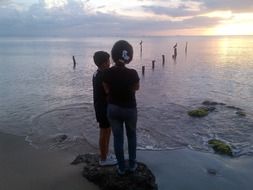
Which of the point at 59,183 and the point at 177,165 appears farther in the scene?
the point at 177,165

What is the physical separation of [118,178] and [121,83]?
6.93ft

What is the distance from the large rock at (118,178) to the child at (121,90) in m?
0.58

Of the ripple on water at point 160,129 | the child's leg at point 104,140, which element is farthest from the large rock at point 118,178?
the ripple on water at point 160,129

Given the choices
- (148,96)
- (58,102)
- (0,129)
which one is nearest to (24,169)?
(0,129)

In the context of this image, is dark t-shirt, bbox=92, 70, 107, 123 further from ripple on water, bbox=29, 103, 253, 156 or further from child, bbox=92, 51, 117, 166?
ripple on water, bbox=29, 103, 253, 156

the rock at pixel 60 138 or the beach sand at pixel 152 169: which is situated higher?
the beach sand at pixel 152 169

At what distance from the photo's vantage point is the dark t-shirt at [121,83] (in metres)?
5.61

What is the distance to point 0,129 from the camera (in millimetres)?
11578

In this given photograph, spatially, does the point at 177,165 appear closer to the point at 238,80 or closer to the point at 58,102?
the point at 58,102

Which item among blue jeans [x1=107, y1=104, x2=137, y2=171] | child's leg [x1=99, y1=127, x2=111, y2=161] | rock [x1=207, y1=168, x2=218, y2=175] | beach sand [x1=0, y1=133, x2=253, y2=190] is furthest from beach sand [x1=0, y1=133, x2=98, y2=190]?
rock [x1=207, y1=168, x2=218, y2=175]

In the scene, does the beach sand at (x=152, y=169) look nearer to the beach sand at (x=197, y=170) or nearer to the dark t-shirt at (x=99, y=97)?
the beach sand at (x=197, y=170)

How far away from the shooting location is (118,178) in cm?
634

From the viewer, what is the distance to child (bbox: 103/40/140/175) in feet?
18.4

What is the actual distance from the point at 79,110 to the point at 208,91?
1274 cm
